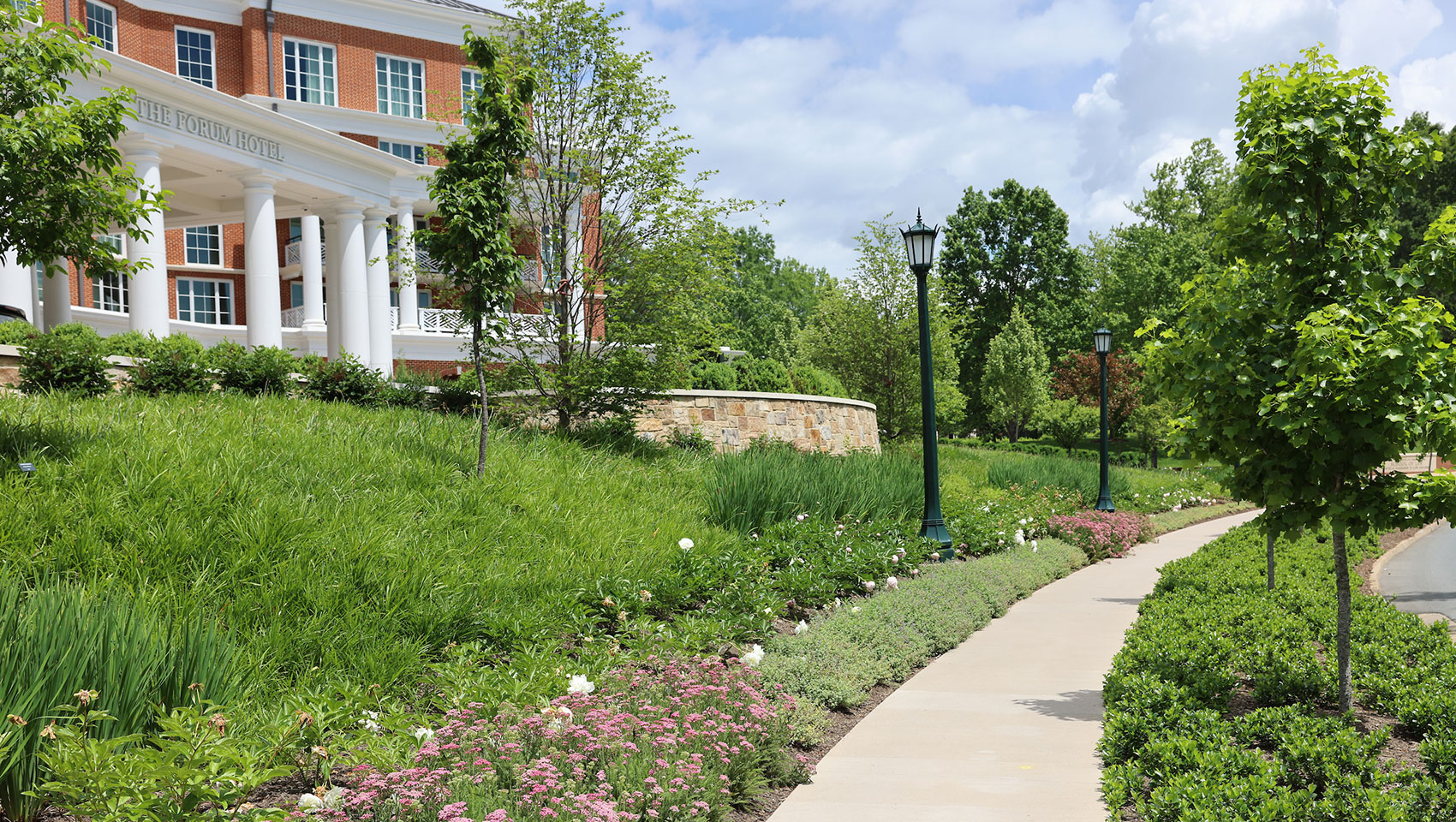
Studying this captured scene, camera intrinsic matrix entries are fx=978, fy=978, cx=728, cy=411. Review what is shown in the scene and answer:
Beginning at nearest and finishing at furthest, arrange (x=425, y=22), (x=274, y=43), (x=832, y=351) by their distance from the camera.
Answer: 1. (x=832, y=351)
2. (x=274, y=43)
3. (x=425, y=22)

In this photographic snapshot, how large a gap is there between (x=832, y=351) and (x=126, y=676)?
2372 cm

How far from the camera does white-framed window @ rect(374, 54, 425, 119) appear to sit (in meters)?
32.5

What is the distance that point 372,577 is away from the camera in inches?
246

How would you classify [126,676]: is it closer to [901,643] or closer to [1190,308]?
[901,643]

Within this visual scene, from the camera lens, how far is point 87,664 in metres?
4.08

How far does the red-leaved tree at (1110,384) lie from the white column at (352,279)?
957 inches

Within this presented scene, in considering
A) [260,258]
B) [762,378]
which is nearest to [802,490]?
[762,378]

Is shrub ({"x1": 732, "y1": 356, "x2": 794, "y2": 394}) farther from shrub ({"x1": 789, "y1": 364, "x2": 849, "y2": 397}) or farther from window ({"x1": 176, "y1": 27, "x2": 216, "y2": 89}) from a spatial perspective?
window ({"x1": 176, "y1": 27, "x2": 216, "y2": 89})

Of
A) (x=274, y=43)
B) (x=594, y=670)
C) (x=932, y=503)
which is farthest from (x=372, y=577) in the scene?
(x=274, y=43)

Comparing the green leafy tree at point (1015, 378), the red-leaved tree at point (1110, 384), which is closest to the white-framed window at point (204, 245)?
the green leafy tree at point (1015, 378)

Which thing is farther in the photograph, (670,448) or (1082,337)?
(1082,337)

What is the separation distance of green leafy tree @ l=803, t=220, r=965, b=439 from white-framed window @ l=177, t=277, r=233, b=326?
1895cm

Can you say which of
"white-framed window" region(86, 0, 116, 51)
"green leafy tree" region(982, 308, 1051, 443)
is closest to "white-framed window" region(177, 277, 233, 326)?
"white-framed window" region(86, 0, 116, 51)

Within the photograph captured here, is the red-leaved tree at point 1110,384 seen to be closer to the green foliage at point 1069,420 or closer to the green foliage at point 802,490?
the green foliage at point 1069,420
